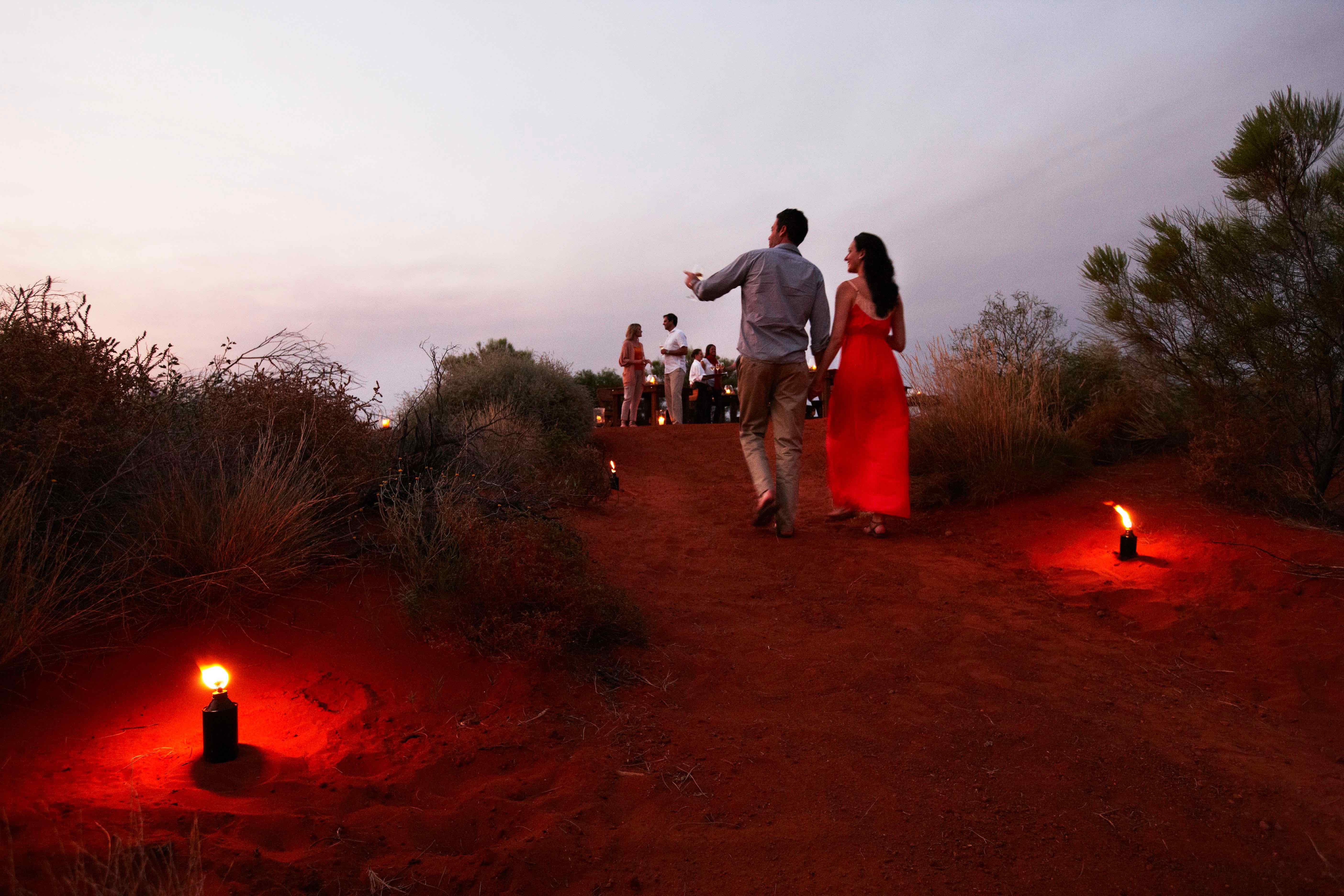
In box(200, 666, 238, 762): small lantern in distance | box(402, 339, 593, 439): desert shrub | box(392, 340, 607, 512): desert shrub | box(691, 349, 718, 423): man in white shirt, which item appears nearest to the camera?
box(200, 666, 238, 762): small lantern in distance

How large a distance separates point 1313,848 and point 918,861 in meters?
1.14

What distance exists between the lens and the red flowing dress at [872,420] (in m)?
5.99

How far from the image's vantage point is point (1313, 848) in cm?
232

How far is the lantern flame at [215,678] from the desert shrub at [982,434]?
218 inches

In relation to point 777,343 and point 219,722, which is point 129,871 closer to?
point 219,722

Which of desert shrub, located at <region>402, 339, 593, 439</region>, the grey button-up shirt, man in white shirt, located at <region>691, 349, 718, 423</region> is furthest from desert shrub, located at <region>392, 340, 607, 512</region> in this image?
man in white shirt, located at <region>691, 349, 718, 423</region>

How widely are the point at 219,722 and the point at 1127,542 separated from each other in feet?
16.1

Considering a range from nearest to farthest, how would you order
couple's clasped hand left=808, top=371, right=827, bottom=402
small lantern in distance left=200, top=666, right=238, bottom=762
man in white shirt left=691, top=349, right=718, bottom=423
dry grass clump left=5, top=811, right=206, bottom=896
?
1. dry grass clump left=5, top=811, right=206, bottom=896
2. small lantern in distance left=200, top=666, right=238, bottom=762
3. couple's clasped hand left=808, top=371, right=827, bottom=402
4. man in white shirt left=691, top=349, right=718, bottom=423

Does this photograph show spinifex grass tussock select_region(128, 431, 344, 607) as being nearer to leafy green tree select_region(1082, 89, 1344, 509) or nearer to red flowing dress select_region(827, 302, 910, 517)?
red flowing dress select_region(827, 302, 910, 517)

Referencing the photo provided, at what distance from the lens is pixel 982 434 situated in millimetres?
6723

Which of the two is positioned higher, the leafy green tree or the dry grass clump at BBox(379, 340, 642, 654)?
the leafy green tree

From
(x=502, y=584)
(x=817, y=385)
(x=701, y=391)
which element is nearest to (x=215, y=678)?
(x=502, y=584)

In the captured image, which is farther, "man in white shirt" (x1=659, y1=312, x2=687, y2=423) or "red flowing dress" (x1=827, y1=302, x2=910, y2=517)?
"man in white shirt" (x1=659, y1=312, x2=687, y2=423)

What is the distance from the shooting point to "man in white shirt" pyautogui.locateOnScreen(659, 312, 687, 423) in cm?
1344
